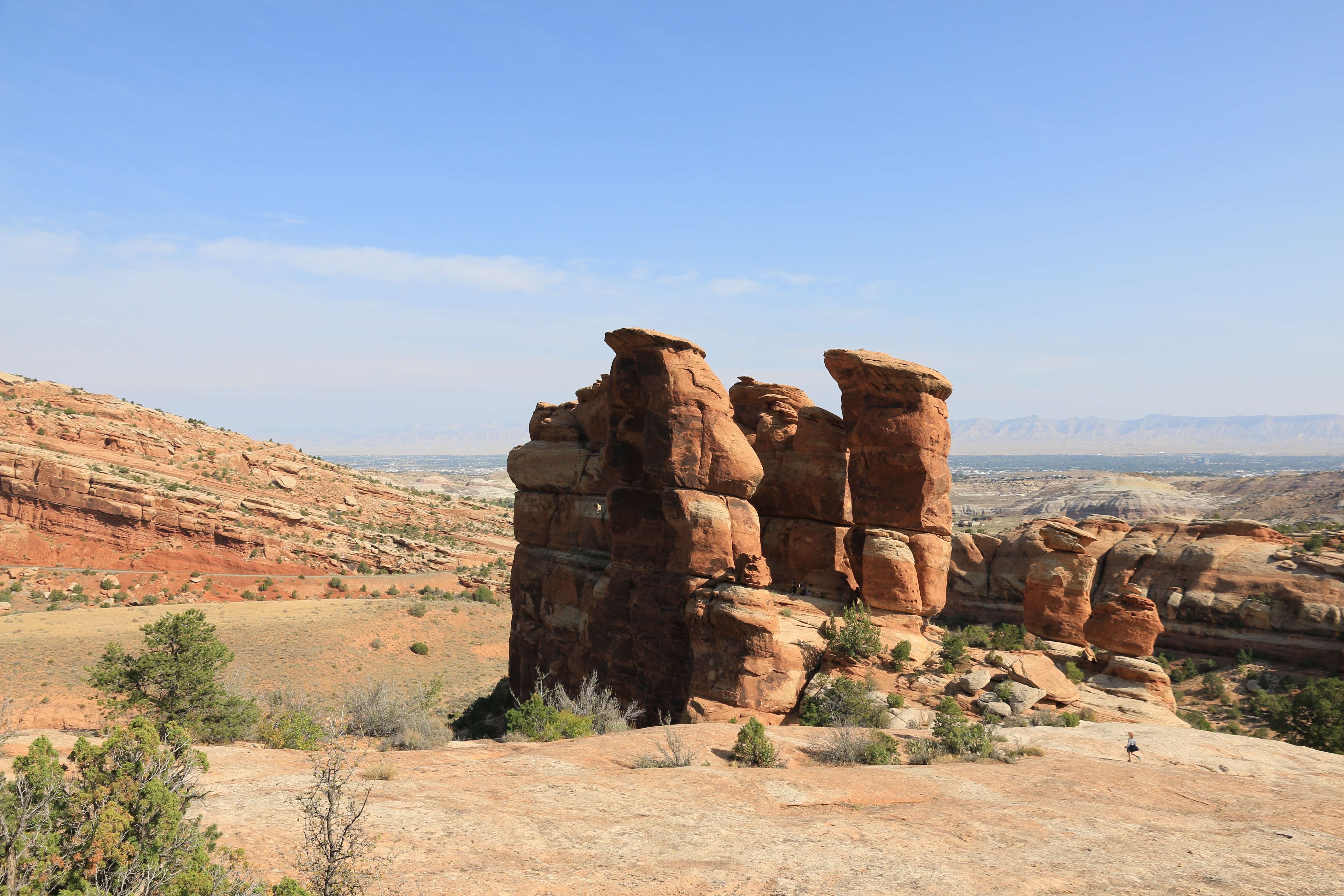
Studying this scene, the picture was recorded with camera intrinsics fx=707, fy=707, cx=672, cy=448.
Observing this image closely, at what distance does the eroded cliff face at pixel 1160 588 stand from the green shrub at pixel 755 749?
726 inches

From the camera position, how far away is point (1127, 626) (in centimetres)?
2597

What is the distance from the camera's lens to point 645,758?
573 inches

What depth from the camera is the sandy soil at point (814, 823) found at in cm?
900

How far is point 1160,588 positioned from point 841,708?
35162 mm

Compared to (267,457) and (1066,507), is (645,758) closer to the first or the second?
(267,457)

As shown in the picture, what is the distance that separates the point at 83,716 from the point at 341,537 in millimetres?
36451

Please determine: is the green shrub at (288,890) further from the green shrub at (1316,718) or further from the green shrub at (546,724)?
the green shrub at (1316,718)

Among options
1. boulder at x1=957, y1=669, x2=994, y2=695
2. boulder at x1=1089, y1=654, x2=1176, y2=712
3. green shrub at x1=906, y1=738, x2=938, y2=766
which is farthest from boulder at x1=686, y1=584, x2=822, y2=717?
boulder at x1=1089, y1=654, x2=1176, y2=712

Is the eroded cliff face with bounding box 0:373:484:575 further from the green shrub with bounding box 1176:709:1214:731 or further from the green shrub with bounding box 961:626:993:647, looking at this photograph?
the green shrub with bounding box 1176:709:1214:731

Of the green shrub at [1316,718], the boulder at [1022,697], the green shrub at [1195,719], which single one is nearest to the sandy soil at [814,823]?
the boulder at [1022,697]

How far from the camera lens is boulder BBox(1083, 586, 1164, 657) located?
85.0ft

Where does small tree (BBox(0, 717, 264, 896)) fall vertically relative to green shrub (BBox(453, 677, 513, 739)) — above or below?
above

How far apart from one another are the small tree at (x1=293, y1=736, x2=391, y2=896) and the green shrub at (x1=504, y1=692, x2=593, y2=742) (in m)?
7.76

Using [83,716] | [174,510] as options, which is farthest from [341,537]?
[83,716]
